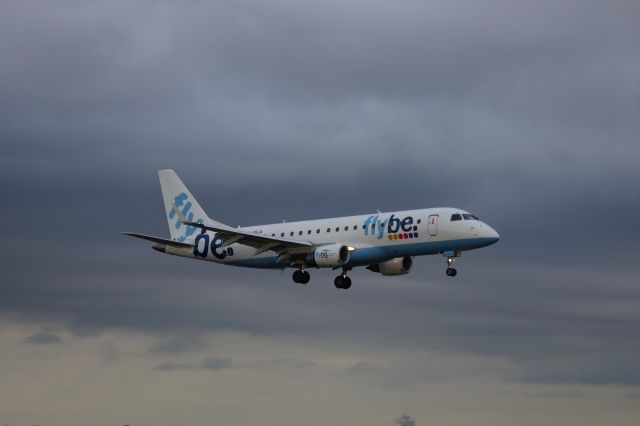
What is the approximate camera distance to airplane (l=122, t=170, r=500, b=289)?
8762cm

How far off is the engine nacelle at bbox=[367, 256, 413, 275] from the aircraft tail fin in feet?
51.2

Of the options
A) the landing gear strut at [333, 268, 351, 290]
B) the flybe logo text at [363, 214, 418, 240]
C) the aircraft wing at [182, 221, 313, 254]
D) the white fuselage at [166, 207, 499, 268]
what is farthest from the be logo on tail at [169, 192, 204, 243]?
the flybe logo text at [363, 214, 418, 240]

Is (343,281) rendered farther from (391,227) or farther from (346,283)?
(391,227)

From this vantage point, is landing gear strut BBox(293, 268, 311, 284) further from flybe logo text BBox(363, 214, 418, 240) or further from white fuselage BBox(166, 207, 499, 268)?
flybe logo text BBox(363, 214, 418, 240)

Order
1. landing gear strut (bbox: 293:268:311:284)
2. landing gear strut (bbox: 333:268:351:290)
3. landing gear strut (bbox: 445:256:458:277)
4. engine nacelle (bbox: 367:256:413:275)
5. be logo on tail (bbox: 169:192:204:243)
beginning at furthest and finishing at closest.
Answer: be logo on tail (bbox: 169:192:204:243)
landing gear strut (bbox: 333:268:351:290)
engine nacelle (bbox: 367:256:413:275)
landing gear strut (bbox: 293:268:311:284)
landing gear strut (bbox: 445:256:458:277)

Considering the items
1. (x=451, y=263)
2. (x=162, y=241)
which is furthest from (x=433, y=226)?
(x=162, y=241)

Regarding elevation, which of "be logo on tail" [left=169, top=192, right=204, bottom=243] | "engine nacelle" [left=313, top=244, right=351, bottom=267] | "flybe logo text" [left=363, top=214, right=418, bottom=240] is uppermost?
"be logo on tail" [left=169, top=192, right=204, bottom=243]

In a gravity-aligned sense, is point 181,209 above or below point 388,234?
above

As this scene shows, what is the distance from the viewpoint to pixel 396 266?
95.1m

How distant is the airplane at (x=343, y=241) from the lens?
3450 inches

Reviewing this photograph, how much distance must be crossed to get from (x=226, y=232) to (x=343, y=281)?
10226mm

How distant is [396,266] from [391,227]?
6.53m

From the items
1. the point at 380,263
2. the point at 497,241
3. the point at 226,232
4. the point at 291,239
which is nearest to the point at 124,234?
the point at 226,232

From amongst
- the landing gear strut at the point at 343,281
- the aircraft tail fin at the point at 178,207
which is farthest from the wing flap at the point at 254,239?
the aircraft tail fin at the point at 178,207
